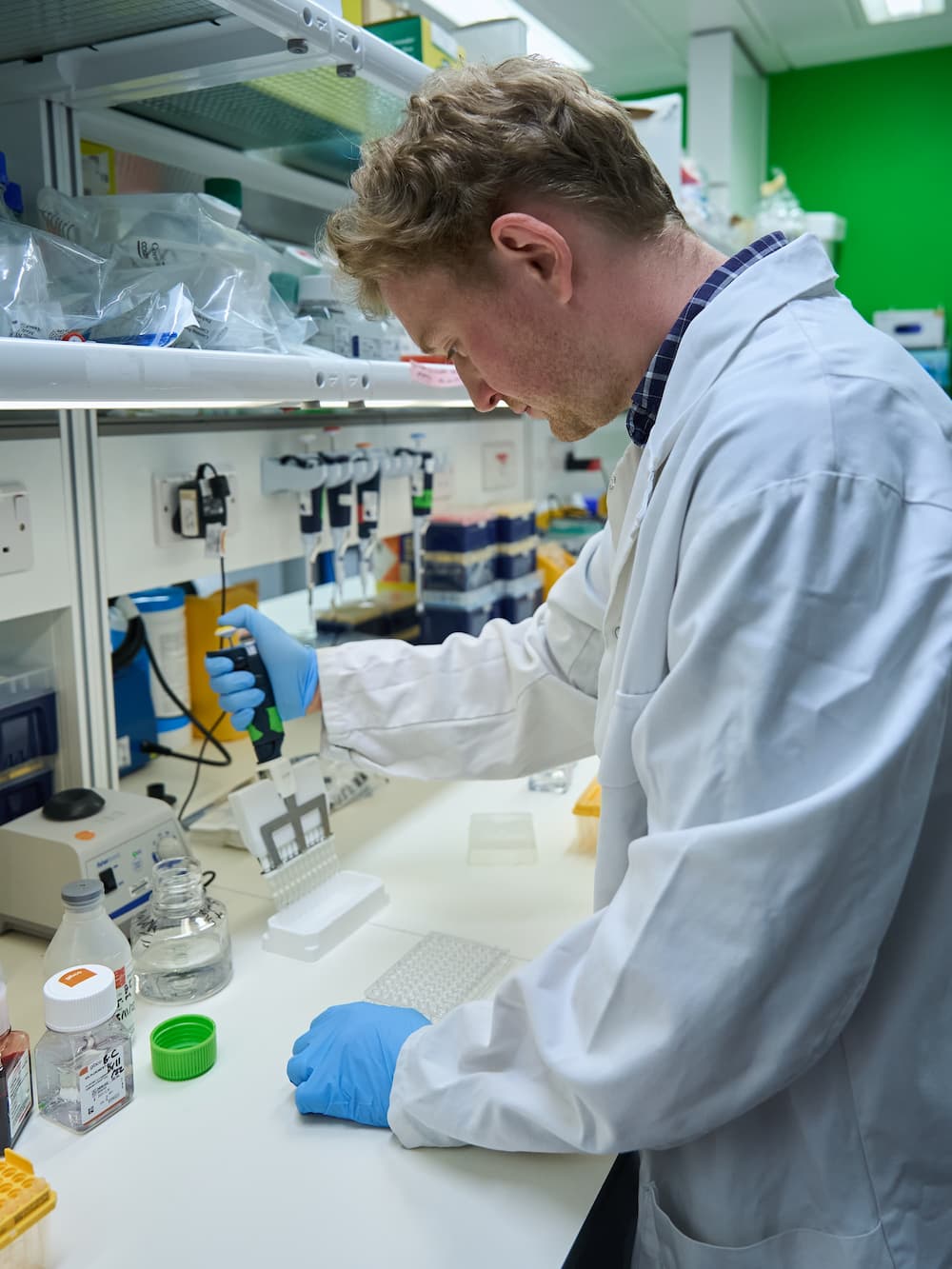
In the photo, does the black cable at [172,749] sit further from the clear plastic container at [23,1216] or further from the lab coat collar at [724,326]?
the lab coat collar at [724,326]

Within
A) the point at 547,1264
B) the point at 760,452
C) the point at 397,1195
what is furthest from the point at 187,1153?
the point at 760,452

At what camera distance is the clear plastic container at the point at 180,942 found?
48.2 inches

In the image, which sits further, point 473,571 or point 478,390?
point 473,571

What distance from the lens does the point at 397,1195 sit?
3.00ft

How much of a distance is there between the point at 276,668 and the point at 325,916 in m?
0.35

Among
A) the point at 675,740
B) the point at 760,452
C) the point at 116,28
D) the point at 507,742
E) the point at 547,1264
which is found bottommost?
the point at 547,1264

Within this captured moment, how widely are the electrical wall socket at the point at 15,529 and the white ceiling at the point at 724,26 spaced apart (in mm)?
3510

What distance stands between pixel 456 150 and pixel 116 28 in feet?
1.76

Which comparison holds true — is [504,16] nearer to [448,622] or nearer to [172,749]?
[448,622]

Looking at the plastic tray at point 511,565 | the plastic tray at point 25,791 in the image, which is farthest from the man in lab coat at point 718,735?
the plastic tray at point 511,565

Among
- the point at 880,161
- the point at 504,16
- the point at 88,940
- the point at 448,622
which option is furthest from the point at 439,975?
the point at 880,161

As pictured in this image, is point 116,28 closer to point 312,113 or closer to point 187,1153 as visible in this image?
point 312,113

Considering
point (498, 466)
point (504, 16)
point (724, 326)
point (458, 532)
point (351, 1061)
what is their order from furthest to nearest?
point (504, 16) < point (498, 466) < point (458, 532) < point (351, 1061) < point (724, 326)

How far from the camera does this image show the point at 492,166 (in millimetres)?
989
